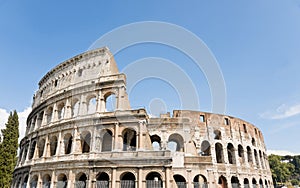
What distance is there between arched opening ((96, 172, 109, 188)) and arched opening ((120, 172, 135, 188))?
1222mm

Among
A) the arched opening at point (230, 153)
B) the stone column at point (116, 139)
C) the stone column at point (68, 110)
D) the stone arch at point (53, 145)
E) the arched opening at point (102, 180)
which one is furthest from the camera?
the arched opening at point (230, 153)

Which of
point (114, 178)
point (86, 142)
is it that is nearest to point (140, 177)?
point (114, 178)

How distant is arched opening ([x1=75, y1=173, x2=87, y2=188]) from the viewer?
55.7 ft

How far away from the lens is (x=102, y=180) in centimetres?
1741

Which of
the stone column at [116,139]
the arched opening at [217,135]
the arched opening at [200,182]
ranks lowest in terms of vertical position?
the arched opening at [200,182]

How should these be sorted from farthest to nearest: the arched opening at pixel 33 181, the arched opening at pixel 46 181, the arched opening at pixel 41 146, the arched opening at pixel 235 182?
the arched opening at pixel 235 182 < the arched opening at pixel 41 146 < the arched opening at pixel 33 181 < the arched opening at pixel 46 181

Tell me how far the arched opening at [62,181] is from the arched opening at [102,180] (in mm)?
2921

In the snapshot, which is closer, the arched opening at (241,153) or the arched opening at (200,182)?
the arched opening at (200,182)

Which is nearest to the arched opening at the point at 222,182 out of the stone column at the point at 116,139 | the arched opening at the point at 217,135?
the arched opening at the point at 217,135

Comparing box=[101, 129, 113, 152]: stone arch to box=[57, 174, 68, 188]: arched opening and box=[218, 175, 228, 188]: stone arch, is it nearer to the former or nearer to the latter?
box=[57, 174, 68, 188]: arched opening

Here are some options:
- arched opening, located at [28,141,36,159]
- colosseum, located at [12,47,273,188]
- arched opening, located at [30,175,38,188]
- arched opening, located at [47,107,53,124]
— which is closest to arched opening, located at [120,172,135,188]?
colosseum, located at [12,47,273,188]

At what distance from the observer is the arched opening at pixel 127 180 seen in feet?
52.9

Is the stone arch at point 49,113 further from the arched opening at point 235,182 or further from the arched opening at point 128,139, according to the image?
the arched opening at point 235,182

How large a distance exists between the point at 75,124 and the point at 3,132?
1242cm
